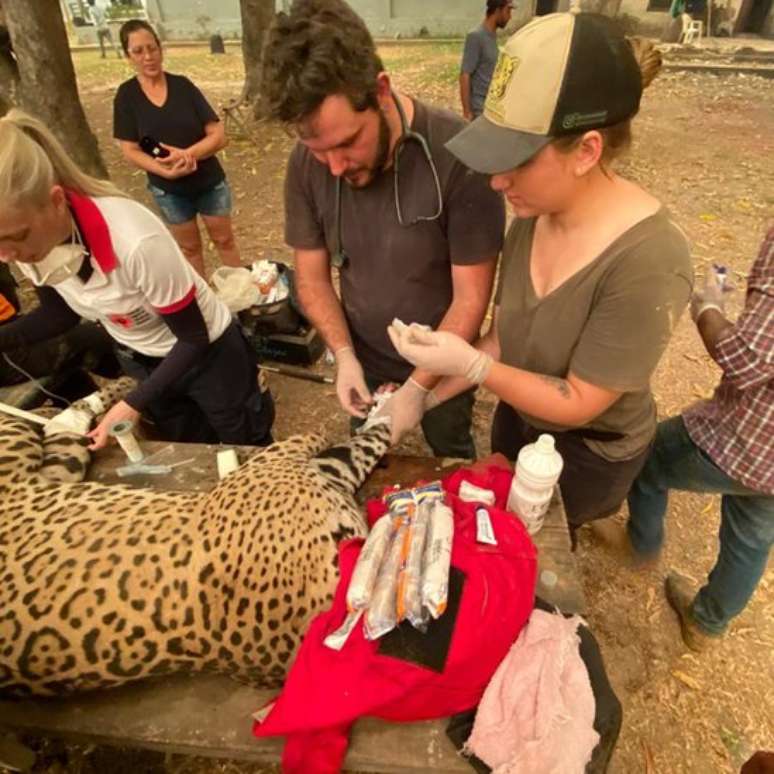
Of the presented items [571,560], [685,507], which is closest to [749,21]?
[685,507]

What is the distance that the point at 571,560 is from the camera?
7.12ft

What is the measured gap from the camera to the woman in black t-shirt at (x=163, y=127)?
15.6 feet

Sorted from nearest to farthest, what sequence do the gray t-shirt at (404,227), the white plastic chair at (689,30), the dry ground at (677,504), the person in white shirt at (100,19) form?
the gray t-shirt at (404,227) < the dry ground at (677,504) < the white plastic chair at (689,30) < the person in white shirt at (100,19)

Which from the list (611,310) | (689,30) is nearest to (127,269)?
(611,310)

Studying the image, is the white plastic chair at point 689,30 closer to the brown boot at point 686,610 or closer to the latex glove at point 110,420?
the brown boot at point 686,610

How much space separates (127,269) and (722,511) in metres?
2.91

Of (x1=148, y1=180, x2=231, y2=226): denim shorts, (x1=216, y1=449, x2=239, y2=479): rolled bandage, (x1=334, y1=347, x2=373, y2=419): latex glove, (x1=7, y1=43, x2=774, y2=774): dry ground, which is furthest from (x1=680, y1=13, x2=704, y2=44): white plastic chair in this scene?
(x1=216, y1=449, x2=239, y2=479): rolled bandage

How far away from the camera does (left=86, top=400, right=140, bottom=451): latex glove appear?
268 centimetres

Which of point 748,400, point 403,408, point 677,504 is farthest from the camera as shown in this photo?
point 677,504

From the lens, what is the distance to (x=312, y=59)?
1782 mm

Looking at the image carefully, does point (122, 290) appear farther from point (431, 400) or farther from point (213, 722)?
point (213, 722)

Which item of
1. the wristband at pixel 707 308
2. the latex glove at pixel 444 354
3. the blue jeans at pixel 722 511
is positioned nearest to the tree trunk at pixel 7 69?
the latex glove at pixel 444 354

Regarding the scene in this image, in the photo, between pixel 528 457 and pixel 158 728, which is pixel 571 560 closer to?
pixel 528 457

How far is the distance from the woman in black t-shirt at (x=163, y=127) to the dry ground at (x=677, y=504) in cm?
175
